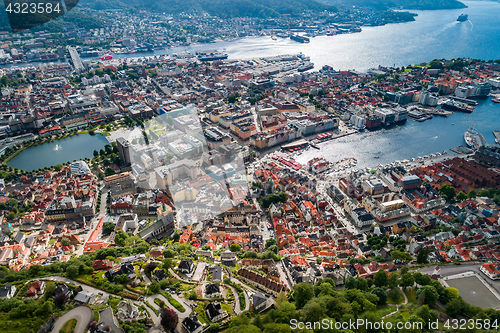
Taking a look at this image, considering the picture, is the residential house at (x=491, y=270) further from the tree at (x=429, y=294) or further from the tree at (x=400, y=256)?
the tree at (x=429, y=294)

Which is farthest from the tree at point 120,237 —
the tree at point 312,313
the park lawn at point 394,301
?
the park lawn at point 394,301

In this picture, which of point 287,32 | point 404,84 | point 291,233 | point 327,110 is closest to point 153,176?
point 291,233

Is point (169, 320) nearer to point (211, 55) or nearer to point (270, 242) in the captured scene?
point (270, 242)

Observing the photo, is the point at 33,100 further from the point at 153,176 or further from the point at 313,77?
the point at 313,77

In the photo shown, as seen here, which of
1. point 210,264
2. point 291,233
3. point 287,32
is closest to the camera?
point 210,264

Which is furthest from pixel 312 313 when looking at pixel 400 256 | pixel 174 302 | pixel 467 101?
pixel 467 101
